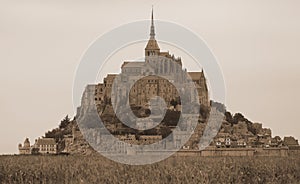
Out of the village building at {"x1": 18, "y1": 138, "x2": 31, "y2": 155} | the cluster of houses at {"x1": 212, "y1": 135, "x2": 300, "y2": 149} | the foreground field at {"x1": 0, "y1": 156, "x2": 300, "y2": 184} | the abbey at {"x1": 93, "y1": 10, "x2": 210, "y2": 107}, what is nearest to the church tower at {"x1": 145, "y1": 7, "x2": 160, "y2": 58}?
the abbey at {"x1": 93, "y1": 10, "x2": 210, "y2": 107}

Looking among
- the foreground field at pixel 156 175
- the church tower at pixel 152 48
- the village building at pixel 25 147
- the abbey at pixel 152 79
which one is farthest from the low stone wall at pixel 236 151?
the church tower at pixel 152 48

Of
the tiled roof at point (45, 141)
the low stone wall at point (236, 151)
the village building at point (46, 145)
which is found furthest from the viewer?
the tiled roof at point (45, 141)

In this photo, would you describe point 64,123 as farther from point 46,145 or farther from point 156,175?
point 156,175

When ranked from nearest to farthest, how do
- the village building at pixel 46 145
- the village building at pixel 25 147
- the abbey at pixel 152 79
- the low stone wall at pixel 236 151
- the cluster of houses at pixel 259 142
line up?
1. the low stone wall at pixel 236 151
2. the cluster of houses at pixel 259 142
3. the village building at pixel 46 145
4. the village building at pixel 25 147
5. the abbey at pixel 152 79

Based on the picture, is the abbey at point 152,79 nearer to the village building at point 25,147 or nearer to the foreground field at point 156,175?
the village building at point 25,147

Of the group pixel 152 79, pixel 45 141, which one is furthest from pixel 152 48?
pixel 45 141

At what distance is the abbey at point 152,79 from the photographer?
86.0 m

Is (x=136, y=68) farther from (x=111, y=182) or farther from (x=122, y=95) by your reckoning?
(x=111, y=182)

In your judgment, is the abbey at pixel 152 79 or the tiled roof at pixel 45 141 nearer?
the tiled roof at pixel 45 141

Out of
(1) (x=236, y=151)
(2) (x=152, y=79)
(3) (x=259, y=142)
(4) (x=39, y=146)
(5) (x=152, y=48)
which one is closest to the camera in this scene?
(1) (x=236, y=151)

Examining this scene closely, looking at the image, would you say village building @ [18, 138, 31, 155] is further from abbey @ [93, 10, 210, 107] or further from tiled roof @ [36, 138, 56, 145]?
abbey @ [93, 10, 210, 107]

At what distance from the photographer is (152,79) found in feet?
293

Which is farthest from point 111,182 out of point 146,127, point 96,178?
point 146,127

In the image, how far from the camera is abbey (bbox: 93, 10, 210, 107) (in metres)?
86.0
